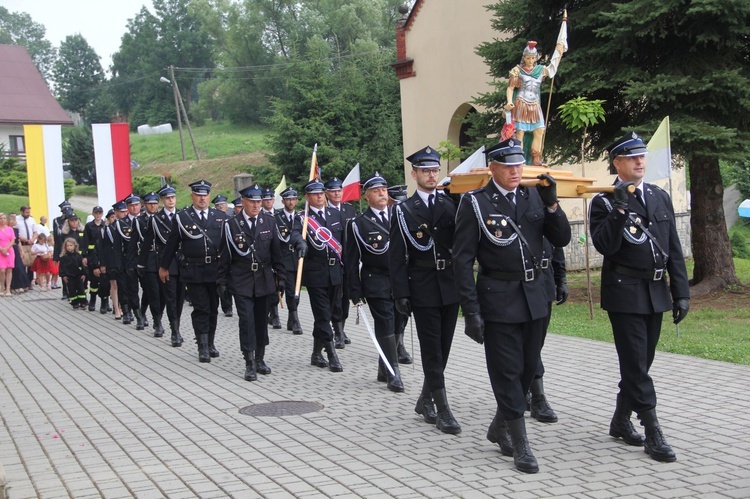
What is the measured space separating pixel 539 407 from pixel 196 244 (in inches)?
230

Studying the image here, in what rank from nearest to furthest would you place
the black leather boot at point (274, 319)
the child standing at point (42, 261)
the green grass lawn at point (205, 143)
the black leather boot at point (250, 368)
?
the black leather boot at point (250, 368)
the black leather boot at point (274, 319)
the child standing at point (42, 261)
the green grass lawn at point (205, 143)

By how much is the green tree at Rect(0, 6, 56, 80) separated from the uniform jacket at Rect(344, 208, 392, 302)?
11820 cm

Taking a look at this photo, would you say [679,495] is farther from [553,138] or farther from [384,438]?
[553,138]

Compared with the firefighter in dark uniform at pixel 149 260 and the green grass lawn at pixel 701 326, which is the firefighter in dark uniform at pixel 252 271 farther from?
the green grass lawn at pixel 701 326

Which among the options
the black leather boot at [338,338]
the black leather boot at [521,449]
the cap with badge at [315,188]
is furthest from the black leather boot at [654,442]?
the black leather boot at [338,338]

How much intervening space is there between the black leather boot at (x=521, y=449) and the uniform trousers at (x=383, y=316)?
3.09 meters

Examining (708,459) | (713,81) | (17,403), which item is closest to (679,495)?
(708,459)

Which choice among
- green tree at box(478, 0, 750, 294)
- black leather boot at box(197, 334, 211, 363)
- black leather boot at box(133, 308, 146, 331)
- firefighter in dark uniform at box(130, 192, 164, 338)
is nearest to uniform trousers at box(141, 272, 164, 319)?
firefighter in dark uniform at box(130, 192, 164, 338)

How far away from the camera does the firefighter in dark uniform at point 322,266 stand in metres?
10.5

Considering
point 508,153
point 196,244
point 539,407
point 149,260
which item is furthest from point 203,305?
point 508,153

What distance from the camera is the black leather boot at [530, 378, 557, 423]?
24.3 ft

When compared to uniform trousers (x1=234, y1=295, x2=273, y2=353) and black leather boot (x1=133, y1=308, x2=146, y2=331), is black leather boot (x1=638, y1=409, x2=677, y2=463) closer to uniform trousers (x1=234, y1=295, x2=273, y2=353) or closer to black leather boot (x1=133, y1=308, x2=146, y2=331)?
uniform trousers (x1=234, y1=295, x2=273, y2=353)

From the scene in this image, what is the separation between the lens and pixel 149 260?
14.1 metres

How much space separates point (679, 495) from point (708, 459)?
2.91ft
